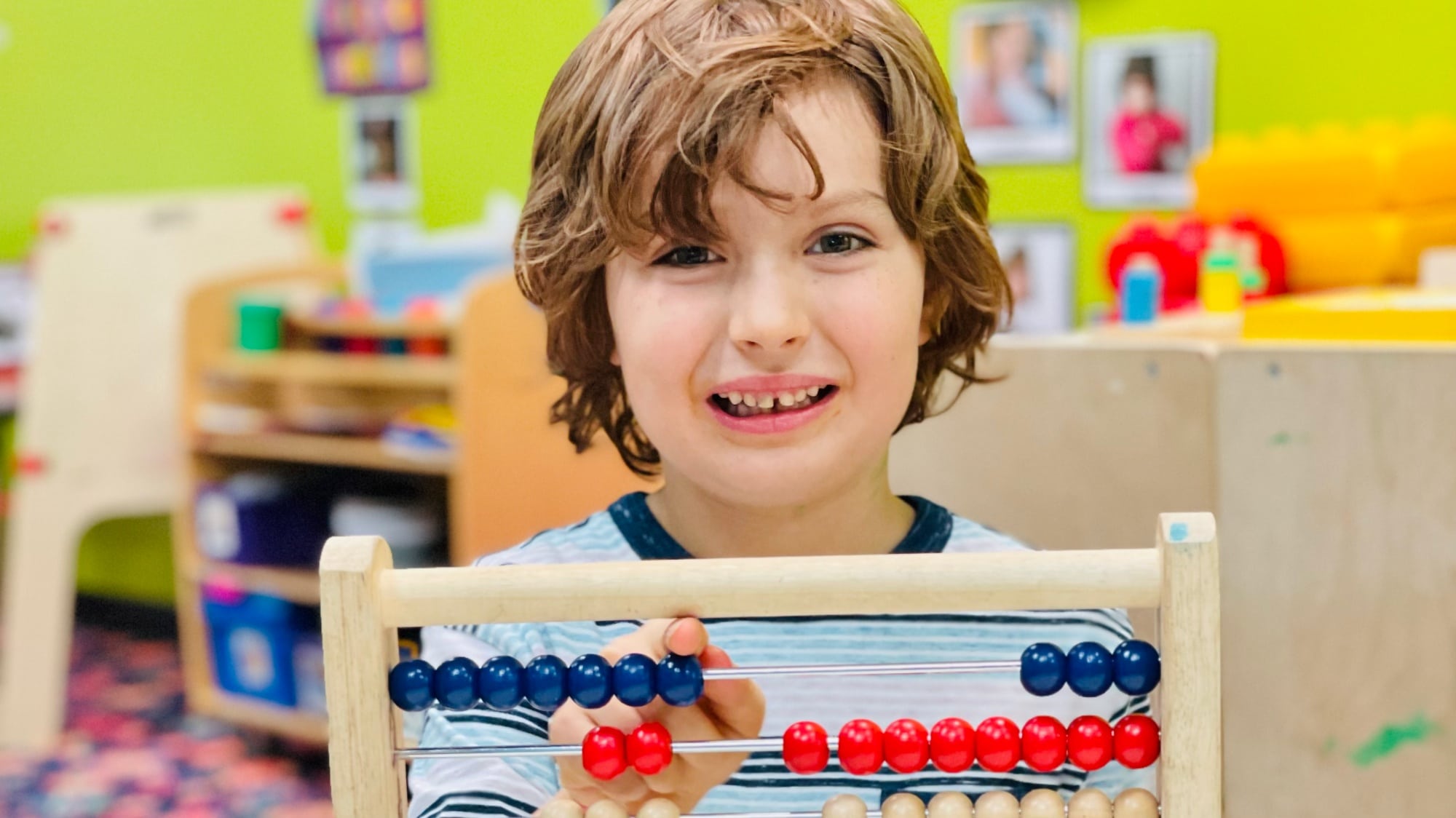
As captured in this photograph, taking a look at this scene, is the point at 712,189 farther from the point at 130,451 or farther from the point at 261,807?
the point at 130,451

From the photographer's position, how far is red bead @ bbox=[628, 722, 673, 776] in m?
0.62

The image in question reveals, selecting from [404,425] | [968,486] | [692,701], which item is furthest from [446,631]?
[404,425]

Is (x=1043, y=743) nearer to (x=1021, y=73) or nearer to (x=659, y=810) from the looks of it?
(x=659, y=810)

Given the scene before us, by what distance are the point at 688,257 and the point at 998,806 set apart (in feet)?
0.91

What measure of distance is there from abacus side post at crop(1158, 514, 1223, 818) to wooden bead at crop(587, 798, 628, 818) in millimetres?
233

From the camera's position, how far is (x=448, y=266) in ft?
7.64

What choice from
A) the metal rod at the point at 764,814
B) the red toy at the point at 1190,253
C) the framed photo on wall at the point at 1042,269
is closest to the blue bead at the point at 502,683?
the metal rod at the point at 764,814

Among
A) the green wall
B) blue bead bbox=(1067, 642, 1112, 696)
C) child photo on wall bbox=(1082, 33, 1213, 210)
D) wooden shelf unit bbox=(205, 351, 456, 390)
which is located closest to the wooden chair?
the green wall

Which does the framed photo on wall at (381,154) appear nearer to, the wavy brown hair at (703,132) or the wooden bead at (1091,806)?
the wavy brown hair at (703,132)

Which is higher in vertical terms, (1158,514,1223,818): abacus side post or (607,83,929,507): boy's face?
(607,83,929,507): boy's face

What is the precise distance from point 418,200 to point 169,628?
126cm

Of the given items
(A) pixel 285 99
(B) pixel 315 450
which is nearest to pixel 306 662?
(B) pixel 315 450

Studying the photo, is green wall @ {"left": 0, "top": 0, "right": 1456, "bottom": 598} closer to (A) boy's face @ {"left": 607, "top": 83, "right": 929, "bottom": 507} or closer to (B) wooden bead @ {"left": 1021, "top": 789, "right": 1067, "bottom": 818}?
(A) boy's face @ {"left": 607, "top": 83, "right": 929, "bottom": 507}

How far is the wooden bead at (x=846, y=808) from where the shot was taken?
24.4 inches
